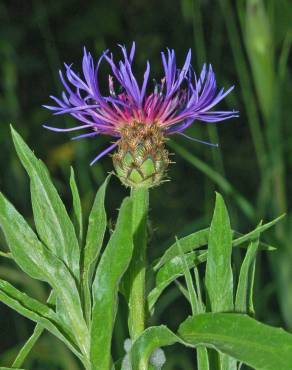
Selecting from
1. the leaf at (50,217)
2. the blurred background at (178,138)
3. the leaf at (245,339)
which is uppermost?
the blurred background at (178,138)

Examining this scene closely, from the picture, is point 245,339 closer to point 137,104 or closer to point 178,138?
point 137,104

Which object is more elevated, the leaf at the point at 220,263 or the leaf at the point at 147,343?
the leaf at the point at 220,263

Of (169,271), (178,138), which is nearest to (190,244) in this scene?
(169,271)

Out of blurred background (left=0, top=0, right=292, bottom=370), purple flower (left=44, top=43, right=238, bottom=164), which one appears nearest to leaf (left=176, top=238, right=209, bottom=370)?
purple flower (left=44, top=43, right=238, bottom=164)

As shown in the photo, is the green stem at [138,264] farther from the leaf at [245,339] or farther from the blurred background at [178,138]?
the blurred background at [178,138]

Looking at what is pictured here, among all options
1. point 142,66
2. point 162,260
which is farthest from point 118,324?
point 142,66

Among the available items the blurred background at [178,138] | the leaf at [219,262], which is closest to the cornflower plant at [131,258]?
the leaf at [219,262]

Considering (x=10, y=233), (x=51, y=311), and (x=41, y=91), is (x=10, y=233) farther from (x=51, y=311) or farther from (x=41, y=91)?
(x=41, y=91)
